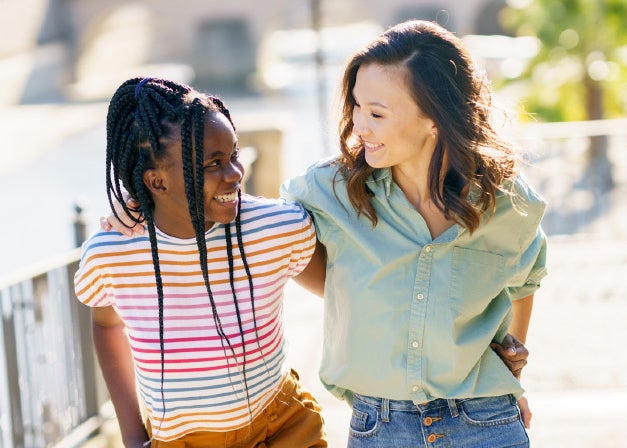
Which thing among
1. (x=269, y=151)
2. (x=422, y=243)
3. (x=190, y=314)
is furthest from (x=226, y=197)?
(x=269, y=151)

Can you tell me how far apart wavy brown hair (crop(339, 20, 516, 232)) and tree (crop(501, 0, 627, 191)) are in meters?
10.2

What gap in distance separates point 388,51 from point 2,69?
2878cm


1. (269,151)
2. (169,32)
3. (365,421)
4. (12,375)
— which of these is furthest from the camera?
(169,32)

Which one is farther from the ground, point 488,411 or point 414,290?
point 414,290

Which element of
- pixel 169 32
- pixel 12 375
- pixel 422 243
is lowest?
pixel 169 32

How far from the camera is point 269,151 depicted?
8.07 metres

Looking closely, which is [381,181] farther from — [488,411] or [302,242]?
[488,411]

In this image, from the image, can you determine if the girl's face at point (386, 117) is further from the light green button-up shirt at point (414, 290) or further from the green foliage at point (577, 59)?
the green foliage at point (577, 59)

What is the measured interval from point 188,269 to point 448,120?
2.31ft

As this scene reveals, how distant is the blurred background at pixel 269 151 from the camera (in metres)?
4.41

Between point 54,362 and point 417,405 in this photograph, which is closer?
point 417,405

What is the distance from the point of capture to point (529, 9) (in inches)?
542

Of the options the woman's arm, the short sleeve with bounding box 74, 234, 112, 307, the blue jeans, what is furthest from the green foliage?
the short sleeve with bounding box 74, 234, 112, 307

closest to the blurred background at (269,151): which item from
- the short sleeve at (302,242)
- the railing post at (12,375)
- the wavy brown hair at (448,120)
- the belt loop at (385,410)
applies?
the railing post at (12,375)
